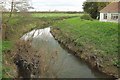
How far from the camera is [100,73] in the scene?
13312 millimetres

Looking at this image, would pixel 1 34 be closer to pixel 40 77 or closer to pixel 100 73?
pixel 40 77

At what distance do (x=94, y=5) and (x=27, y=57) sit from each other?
22620 mm

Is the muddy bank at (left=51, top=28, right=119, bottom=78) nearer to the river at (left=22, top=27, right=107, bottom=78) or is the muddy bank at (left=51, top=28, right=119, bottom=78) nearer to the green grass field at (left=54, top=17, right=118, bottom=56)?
the river at (left=22, top=27, right=107, bottom=78)

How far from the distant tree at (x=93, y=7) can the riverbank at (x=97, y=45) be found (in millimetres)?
10463

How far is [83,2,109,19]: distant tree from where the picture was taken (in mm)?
33812

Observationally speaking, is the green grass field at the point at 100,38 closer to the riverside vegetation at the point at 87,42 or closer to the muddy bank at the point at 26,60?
the riverside vegetation at the point at 87,42

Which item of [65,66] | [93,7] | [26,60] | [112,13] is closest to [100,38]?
[65,66]

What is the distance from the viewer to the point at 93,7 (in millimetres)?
34562

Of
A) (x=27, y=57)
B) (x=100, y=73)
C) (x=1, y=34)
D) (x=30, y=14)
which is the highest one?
(x=30, y=14)

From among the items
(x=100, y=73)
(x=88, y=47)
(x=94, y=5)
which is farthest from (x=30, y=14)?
(x=94, y=5)

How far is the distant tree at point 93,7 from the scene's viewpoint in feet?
111

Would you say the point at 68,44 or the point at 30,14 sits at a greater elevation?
the point at 30,14

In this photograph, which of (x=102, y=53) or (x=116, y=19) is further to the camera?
(x=116, y=19)

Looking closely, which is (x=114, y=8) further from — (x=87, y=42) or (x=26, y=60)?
(x=26, y=60)
